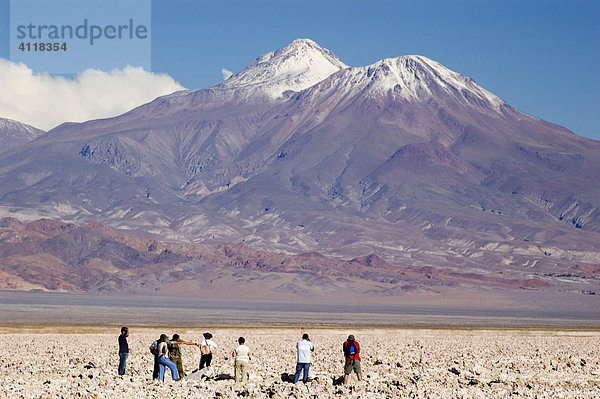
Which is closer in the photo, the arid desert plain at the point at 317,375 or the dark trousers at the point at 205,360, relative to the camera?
the arid desert plain at the point at 317,375

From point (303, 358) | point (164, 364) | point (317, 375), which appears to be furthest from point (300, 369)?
point (164, 364)

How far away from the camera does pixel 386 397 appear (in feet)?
76.9

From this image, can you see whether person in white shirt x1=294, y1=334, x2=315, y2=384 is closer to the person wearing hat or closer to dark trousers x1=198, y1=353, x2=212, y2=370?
the person wearing hat

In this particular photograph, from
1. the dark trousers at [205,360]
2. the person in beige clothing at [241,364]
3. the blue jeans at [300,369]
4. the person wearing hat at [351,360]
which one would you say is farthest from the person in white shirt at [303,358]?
the dark trousers at [205,360]

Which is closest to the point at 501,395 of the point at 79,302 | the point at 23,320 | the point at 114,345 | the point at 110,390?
the point at 110,390

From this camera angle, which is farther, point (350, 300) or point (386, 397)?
point (350, 300)

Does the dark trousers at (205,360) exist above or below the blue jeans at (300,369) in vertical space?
above

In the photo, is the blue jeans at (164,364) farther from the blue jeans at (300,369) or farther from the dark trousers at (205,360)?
the blue jeans at (300,369)

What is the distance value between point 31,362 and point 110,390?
978 centimetres

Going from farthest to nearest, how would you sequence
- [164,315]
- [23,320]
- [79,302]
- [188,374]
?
[79,302] < [164,315] < [23,320] < [188,374]

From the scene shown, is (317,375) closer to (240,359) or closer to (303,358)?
(303,358)

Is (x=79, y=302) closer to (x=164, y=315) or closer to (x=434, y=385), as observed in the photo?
(x=164, y=315)

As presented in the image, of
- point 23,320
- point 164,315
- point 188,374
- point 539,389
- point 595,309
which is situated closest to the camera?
point 539,389

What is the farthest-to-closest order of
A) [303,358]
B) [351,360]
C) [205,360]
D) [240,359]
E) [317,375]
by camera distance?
[317,375] → [205,360] → [303,358] → [351,360] → [240,359]
